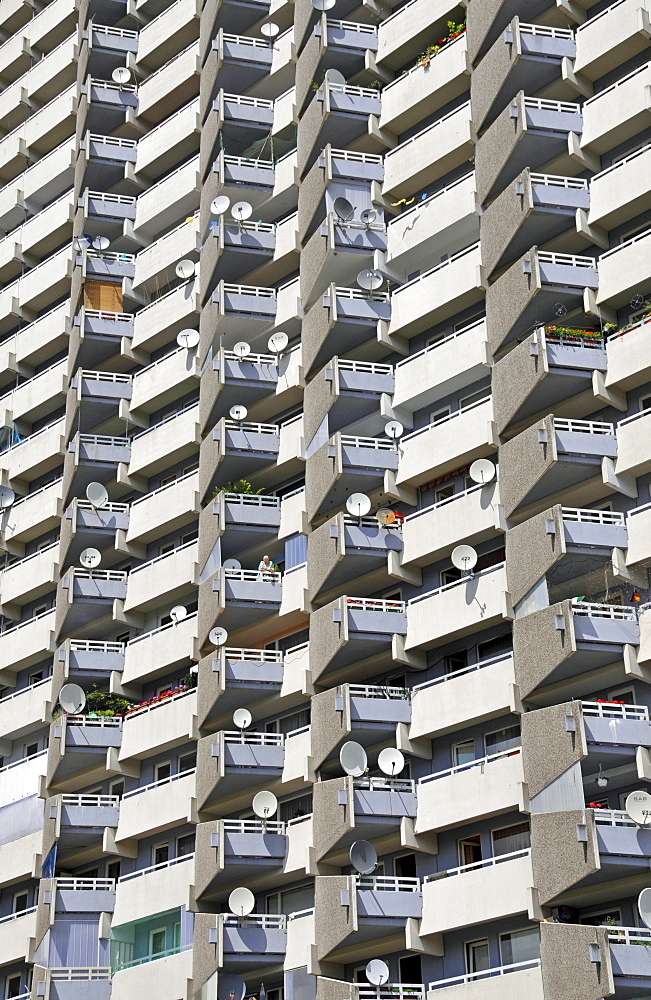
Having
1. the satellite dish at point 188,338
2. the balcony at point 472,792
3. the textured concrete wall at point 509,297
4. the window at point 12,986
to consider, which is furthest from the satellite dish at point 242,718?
the satellite dish at point 188,338

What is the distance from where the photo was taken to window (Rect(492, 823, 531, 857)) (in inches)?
1531

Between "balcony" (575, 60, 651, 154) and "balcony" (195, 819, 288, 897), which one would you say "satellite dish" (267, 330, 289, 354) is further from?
"balcony" (195, 819, 288, 897)

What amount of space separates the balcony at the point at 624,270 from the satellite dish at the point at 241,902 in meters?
18.7

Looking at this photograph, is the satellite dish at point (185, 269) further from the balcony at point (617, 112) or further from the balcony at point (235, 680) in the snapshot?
the balcony at point (617, 112)

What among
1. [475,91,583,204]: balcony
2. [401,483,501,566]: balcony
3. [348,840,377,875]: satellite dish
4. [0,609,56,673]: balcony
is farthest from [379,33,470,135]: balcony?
[348,840,377,875]: satellite dish

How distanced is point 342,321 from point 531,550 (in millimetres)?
11830

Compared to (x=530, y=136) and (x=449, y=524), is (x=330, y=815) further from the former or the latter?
(x=530, y=136)

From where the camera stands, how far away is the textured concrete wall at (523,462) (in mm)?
39625

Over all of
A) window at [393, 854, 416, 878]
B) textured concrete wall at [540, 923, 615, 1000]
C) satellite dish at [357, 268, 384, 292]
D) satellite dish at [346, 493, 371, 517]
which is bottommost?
textured concrete wall at [540, 923, 615, 1000]

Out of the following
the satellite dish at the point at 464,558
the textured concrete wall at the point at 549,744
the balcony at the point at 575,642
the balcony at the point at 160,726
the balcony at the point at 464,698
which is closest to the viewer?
the textured concrete wall at the point at 549,744

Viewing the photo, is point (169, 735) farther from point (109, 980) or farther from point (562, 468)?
point (562, 468)

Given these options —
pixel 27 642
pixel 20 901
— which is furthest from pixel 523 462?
pixel 20 901

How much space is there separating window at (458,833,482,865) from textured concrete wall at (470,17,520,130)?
2108 cm

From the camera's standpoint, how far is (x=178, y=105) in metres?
62.8
